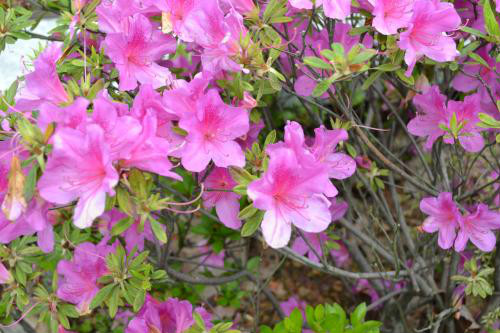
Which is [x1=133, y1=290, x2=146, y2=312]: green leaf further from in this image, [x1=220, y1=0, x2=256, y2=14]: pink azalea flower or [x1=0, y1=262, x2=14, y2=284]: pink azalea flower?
[x1=220, y1=0, x2=256, y2=14]: pink azalea flower

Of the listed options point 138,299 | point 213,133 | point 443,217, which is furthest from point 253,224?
point 443,217

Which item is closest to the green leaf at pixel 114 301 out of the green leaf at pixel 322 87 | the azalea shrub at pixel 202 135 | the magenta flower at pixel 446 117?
the azalea shrub at pixel 202 135

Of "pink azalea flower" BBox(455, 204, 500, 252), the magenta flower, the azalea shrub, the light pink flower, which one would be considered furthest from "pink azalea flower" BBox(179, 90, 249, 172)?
"pink azalea flower" BBox(455, 204, 500, 252)

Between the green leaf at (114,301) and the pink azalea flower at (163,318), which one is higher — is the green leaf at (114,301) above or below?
above

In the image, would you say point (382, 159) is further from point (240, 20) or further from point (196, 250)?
point (196, 250)

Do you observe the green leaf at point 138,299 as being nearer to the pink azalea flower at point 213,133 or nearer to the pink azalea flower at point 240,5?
the pink azalea flower at point 213,133

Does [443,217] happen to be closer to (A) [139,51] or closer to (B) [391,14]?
(B) [391,14]
